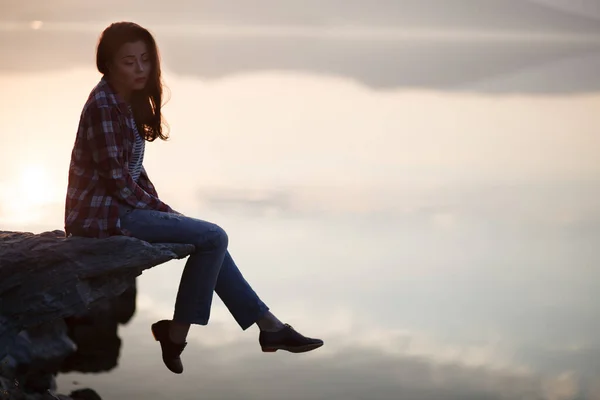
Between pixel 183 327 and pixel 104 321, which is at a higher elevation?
pixel 104 321

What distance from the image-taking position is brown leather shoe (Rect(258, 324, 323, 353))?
5289 mm

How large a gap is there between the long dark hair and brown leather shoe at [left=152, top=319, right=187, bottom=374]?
103 cm

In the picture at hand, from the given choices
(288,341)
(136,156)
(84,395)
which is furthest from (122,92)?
(84,395)

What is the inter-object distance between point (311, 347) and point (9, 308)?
1.64 meters

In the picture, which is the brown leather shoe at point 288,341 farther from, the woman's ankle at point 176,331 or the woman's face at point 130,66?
the woman's face at point 130,66

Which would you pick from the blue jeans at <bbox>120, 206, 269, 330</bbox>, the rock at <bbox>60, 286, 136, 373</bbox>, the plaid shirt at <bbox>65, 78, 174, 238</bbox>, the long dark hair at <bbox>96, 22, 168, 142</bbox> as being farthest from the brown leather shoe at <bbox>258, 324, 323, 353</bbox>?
the rock at <bbox>60, 286, 136, 373</bbox>

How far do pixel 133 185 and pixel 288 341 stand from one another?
4.00ft

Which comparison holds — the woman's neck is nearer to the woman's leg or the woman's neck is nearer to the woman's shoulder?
the woman's shoulder

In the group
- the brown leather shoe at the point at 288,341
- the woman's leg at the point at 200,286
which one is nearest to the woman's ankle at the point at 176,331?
the woman's leg at the point at 200,286

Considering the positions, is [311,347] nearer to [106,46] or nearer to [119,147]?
[119,147]

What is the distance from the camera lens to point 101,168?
493cm

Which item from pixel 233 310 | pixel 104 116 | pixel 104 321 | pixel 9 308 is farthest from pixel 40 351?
pixel 104 321

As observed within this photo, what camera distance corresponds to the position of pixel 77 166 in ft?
16.4

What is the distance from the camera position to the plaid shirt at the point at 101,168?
491cm
